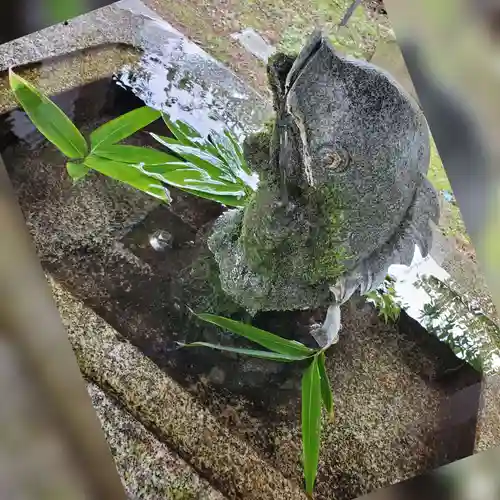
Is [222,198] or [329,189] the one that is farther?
[222,198]

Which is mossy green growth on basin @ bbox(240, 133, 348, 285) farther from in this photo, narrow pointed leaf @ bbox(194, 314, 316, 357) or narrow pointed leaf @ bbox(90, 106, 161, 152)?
narrow pointed leaf @ bbox(90, 106, 161, 152)

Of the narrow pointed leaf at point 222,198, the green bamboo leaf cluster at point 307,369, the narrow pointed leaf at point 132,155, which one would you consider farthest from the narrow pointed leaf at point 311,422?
the narrow pointed leaf at point 132,155

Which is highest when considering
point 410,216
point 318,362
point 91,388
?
point 410,216

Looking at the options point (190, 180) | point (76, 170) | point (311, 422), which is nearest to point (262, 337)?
point (311, 422)

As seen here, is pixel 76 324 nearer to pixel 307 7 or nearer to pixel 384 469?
pixel 384 469

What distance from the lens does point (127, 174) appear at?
3.00ft

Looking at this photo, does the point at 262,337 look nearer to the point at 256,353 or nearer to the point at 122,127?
the point at 256,353

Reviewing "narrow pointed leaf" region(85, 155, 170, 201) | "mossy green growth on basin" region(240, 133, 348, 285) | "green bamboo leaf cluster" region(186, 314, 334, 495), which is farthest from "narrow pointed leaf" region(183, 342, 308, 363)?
"narrow pointed leaf" region(85, 155, 170, 201)

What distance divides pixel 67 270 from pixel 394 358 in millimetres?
479

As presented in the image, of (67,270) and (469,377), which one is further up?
(469,377)

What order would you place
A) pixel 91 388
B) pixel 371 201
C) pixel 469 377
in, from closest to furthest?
1. pixel 371 201
2. pixel 91 388
3. pixel 469 377

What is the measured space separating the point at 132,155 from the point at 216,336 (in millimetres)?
281

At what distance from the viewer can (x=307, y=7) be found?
3.34 feet

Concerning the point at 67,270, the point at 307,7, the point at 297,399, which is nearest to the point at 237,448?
the point at 297,399
